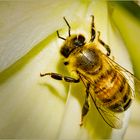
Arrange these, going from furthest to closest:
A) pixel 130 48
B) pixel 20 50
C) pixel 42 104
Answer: pixel 130 48 < pixel 42 104 < pixel 20 50

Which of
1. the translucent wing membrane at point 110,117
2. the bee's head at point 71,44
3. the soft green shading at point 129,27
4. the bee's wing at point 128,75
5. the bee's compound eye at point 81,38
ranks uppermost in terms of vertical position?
the soft green shading at point 129,27

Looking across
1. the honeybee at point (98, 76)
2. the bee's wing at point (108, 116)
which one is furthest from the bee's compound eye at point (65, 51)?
the bee's wing at point (108, 116)

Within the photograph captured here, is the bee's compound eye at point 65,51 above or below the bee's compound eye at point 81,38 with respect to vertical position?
below

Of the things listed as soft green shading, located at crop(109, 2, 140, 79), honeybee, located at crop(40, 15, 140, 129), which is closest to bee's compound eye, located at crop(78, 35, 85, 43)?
honeybee, located at crop(40, 15, 140, 129)

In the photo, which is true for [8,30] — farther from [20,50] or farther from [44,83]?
[44,83]

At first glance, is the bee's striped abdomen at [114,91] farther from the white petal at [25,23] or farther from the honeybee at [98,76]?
the white petal at [25,23]

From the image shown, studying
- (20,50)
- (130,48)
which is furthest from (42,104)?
(130,48)

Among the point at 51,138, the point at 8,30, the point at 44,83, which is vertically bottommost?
the point at 51,138

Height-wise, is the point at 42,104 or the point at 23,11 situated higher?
the point at 23,11
